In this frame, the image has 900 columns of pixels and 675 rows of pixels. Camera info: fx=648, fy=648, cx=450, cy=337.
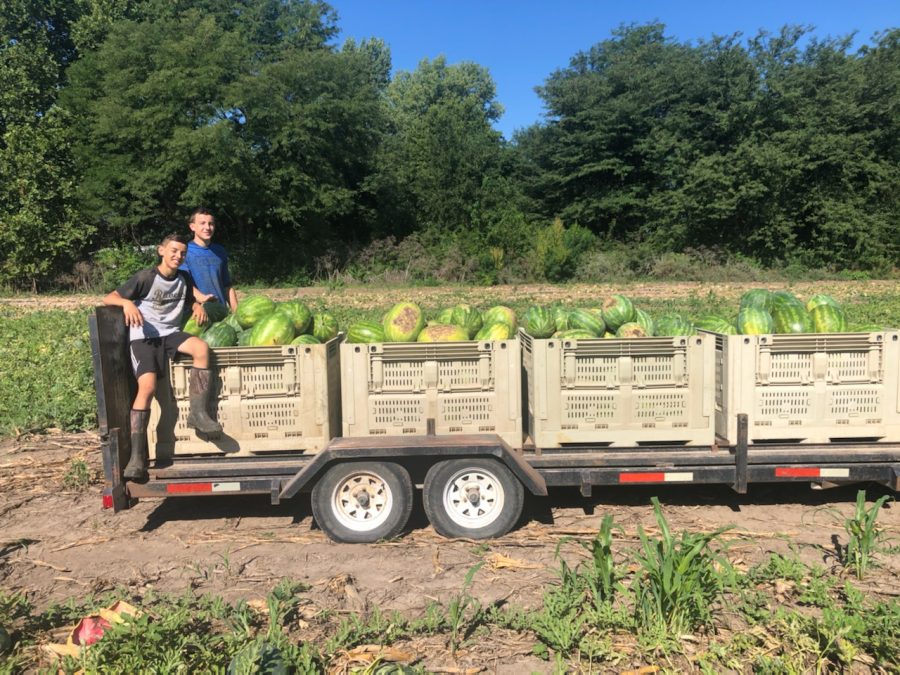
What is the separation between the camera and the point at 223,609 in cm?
376

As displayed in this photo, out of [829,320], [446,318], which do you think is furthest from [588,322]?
[829,320]

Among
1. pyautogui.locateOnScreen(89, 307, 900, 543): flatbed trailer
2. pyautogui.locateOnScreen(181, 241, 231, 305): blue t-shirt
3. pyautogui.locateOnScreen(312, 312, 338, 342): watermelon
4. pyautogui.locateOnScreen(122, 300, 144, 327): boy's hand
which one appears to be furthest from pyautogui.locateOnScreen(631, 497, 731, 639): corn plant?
pyautogui.locateOnScreen(181, 241, 231, 305): blue t-shirt

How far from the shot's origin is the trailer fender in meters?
4.68

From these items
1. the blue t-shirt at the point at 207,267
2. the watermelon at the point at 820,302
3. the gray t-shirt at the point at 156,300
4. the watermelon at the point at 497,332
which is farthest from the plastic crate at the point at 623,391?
the blue t-shirt at the point at 207,267

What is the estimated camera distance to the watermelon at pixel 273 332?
206 inches

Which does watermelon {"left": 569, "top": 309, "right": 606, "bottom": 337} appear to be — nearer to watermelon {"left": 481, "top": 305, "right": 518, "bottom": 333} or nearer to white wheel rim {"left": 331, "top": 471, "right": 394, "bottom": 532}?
watermelon {"left": 481, "top": 305, "right": 518, "bottom": 333}

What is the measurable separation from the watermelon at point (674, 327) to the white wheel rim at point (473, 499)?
2.07m

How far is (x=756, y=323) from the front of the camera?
17.6 ft

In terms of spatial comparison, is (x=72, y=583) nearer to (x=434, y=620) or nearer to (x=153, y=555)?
(x=153, y=555)

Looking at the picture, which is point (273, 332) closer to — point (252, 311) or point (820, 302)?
point (252, 311)

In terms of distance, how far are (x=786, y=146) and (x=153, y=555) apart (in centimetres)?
3415

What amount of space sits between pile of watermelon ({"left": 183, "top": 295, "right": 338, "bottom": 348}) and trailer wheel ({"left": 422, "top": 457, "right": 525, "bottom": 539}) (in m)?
1.60

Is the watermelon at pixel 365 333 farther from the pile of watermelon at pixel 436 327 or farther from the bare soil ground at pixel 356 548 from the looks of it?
the bare soil ground at pixel 356 548

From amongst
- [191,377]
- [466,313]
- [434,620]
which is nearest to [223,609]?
[434,620]
